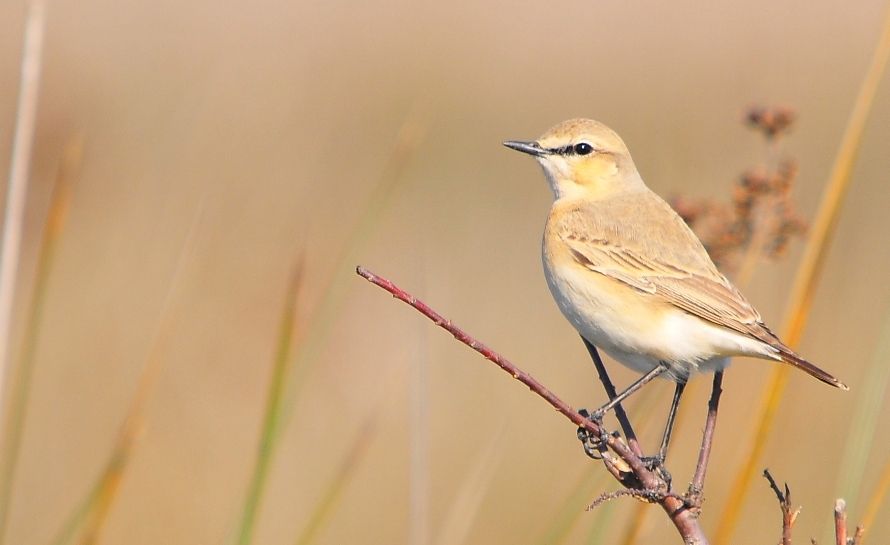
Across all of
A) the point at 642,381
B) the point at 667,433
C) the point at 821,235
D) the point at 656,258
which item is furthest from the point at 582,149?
the point at 667,433

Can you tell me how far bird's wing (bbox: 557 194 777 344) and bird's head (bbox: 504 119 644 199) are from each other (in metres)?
0.26

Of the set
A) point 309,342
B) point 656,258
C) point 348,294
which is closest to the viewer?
point 309,342

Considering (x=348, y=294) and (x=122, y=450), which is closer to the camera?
(x=122, y=450)

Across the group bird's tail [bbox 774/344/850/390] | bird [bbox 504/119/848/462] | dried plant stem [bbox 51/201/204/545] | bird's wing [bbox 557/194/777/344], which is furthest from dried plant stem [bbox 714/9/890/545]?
dried plant stem [bbox 51/201/204/545]

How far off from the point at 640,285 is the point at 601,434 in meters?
1.52

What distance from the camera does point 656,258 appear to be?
3.75 meters

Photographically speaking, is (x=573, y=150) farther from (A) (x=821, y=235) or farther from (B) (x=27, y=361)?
(B) (x=27, y=361)

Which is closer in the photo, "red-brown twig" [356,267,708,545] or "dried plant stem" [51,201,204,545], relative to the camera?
"red-brown twig" [356,267,708,545]

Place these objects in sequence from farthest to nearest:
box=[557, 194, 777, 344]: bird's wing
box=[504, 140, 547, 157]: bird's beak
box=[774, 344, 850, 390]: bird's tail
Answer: box=[504, 140, 547, 157]: bird's beak
box=[557, 194, 777, 344]: bird's wing
box=[774, 344, 850, 390]: bird's tail

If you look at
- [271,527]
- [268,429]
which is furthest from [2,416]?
[271,527]

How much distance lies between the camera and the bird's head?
4.24 metres

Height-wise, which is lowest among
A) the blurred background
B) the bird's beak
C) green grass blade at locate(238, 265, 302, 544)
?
the blurred background

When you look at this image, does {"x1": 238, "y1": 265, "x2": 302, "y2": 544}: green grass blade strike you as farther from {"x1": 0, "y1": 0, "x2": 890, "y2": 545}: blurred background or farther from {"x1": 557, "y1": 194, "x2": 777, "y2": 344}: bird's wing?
{"x1": 557, "y1": 194, "x2": 777, "y2": 344}: bird's wing

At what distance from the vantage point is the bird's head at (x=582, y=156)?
4.24m
